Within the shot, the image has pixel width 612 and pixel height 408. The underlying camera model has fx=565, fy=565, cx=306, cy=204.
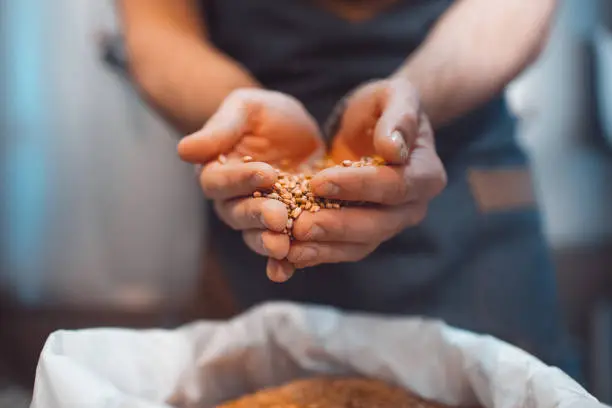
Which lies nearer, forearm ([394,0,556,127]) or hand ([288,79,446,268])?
hand ([288,79,446,268])

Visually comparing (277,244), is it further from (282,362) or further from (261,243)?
(282,362)

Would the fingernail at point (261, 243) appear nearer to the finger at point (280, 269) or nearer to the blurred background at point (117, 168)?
the finger at point (280, 269)

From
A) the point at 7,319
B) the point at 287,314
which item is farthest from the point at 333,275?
the point at 7,319

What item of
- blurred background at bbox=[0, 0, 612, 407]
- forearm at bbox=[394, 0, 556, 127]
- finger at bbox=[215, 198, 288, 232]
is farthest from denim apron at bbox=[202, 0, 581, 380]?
blurred background at bbox=[0, 0, 612, 407]

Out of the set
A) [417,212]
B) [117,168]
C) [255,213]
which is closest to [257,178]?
[255,213]

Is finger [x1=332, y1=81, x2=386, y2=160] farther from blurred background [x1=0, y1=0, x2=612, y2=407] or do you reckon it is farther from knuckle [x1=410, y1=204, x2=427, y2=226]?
blurred background [x1=0, y1=0, x2=612, y2=407]

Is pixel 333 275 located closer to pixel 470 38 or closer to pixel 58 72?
pixel 470 38
